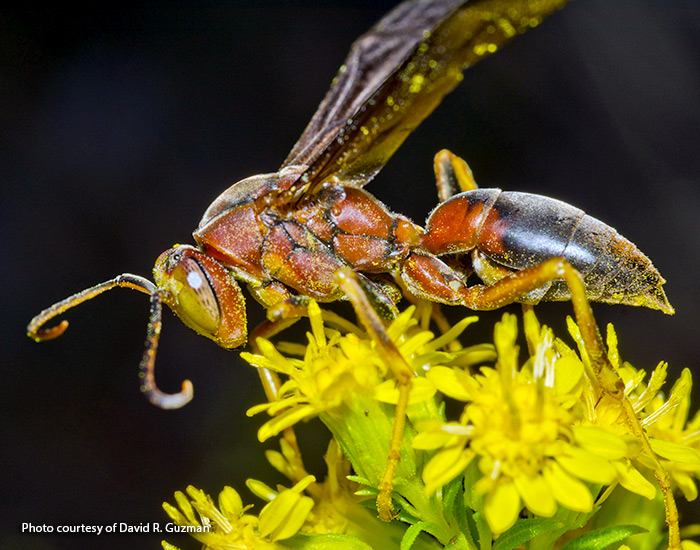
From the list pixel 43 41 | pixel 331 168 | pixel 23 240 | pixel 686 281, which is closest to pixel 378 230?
pixel 331 168

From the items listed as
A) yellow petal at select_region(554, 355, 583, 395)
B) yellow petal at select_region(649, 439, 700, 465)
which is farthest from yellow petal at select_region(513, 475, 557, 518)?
yellow petal at select_region(649, 439, 700, 465)

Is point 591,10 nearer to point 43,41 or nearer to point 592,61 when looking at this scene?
point 592,61

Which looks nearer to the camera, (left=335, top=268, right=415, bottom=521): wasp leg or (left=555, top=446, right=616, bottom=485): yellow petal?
(left=555, top=446, right=616, bottom=485): yellow petal

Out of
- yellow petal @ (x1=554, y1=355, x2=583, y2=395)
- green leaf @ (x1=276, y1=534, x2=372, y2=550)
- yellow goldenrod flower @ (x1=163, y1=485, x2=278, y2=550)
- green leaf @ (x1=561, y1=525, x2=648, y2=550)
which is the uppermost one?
yellow goldenrod flower @ (x1=163, y1=485, x2=278, y2=550)

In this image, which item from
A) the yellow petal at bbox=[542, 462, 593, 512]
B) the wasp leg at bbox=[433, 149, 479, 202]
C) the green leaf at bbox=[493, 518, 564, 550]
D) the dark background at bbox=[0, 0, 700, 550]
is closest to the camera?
the yellow petal at bbox=[542, 462, 593, 512]

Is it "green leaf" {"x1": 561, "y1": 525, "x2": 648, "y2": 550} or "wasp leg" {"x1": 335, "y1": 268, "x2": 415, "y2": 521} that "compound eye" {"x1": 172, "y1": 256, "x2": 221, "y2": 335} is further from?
"green leaf" {"x1": 561, "y1": 525, "x2": 648, "y2": 550}

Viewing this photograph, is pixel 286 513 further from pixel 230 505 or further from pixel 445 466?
pixel 445 466
